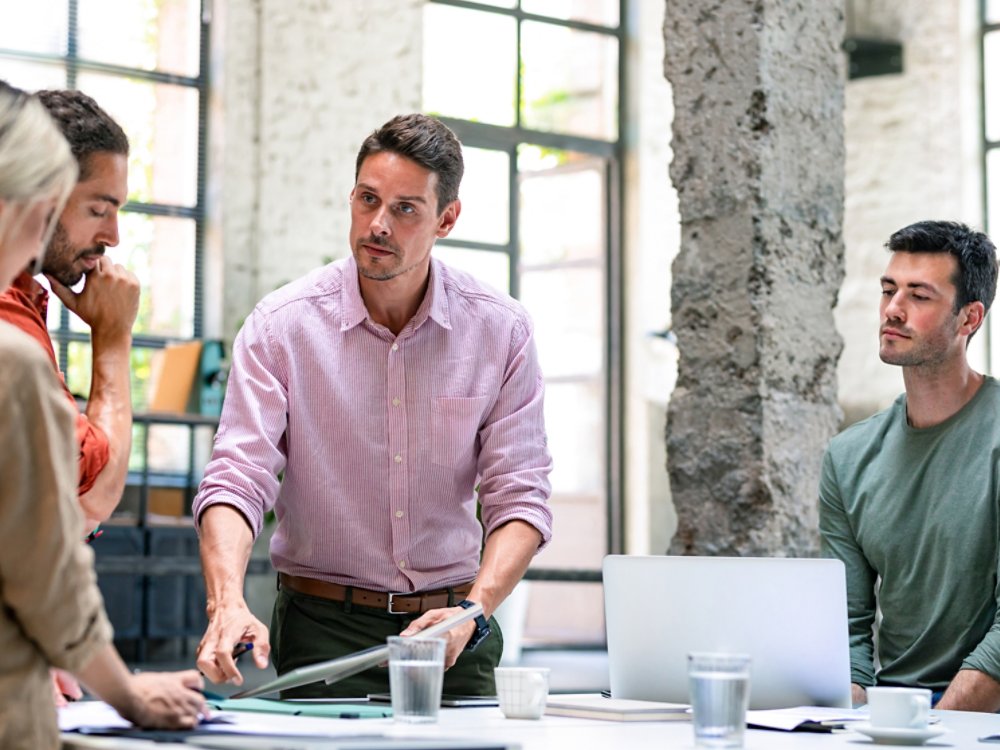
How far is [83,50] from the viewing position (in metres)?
7.82

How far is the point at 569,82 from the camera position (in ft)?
31.0

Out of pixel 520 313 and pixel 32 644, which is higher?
pixel 520 313

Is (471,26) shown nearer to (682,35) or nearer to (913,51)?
(913,51)

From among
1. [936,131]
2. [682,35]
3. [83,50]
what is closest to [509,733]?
[682,35]

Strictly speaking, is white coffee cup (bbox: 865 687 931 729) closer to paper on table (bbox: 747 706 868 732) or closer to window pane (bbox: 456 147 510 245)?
paper on table (bbox: 747 706 868 732)

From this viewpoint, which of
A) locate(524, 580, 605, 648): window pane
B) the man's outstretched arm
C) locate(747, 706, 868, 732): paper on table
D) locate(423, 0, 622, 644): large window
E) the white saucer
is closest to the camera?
the white saucer

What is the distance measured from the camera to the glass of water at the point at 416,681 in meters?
2.03

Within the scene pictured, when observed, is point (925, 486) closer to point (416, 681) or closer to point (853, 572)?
point (853, 572)

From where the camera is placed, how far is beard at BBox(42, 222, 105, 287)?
245 cm

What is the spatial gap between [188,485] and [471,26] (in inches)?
127

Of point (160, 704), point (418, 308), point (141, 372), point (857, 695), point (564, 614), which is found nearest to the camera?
point (160, 704)

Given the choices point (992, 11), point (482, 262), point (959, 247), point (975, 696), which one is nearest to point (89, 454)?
point (975, 696)

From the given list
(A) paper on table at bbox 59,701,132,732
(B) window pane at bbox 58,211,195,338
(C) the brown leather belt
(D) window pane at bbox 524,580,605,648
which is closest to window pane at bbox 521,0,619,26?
(B) window pane at bbox 58,211,195,338

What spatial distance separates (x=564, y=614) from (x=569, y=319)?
5.80ft
